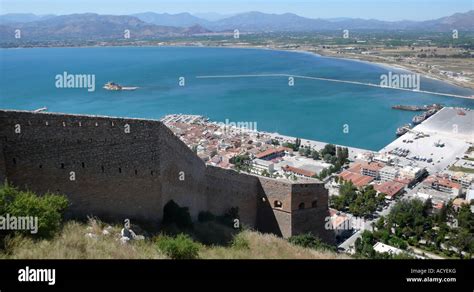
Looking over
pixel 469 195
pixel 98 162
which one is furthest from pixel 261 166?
pixel 98 162

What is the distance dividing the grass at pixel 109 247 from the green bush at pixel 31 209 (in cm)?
16

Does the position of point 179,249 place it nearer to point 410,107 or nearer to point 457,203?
point 457,203

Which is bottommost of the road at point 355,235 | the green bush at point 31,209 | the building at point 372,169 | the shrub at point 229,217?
the road at point 355,235

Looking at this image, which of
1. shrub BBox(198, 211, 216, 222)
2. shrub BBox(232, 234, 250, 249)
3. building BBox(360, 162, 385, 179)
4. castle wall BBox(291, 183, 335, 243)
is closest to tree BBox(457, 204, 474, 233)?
building BBox(360, 162, 385, 179)

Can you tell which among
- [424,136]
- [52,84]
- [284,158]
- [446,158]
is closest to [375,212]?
[284,158]

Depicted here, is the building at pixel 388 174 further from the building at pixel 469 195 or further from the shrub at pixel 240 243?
the shrub at pixel 240 243

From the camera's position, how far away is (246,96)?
5753 centimetres

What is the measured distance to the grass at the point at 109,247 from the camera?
4.97 meters

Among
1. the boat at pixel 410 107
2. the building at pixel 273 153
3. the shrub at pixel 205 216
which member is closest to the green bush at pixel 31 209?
the shrub at pixel 205 216

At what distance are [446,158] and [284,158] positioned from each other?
13049 mm

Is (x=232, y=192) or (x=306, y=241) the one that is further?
(x=232, y=192)

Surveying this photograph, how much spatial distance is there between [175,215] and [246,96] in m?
50.4

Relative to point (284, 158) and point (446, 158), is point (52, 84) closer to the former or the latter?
point (284, 158)
